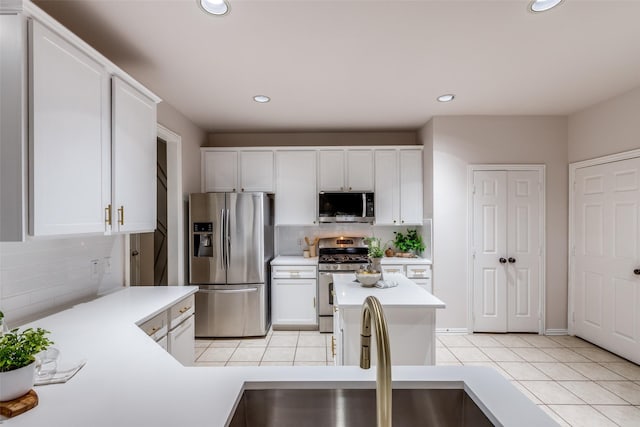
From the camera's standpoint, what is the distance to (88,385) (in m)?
1.13

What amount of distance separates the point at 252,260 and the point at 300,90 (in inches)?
80.1

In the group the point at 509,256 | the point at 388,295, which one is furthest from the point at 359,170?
the point at 388,295

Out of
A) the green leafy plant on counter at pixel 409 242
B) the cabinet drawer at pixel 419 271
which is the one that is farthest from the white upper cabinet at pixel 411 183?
the cabinet drawer at pixel 419 271

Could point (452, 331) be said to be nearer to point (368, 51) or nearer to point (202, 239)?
point (202, 239)

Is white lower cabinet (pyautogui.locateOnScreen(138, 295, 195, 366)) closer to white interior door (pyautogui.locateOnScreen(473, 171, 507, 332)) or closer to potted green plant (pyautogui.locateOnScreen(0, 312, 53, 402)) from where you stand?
potted green plant (pyautogui.locateOnScreen(0, 312, 53, 402))

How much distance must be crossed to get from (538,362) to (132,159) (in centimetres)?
406

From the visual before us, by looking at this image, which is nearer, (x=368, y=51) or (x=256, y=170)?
(x=368, y=51)

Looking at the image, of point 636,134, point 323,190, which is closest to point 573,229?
point 636,134

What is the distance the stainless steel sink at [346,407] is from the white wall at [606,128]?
11.6 ft

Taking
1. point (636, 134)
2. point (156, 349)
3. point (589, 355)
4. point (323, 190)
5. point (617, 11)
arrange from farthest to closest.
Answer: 1. point (323, 190)
2. point (589, 355)
3. point (636, 134)
4. point (617, 11)
5. point (156, 349)

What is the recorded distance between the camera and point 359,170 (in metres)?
4.52

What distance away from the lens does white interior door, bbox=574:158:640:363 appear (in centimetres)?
321

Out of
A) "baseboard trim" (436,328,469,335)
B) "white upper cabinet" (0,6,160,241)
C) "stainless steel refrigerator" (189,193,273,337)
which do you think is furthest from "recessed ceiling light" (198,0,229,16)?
"baseboard trim" (436,328,469,335)

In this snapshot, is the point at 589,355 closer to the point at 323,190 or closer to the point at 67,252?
the point at 323,190
